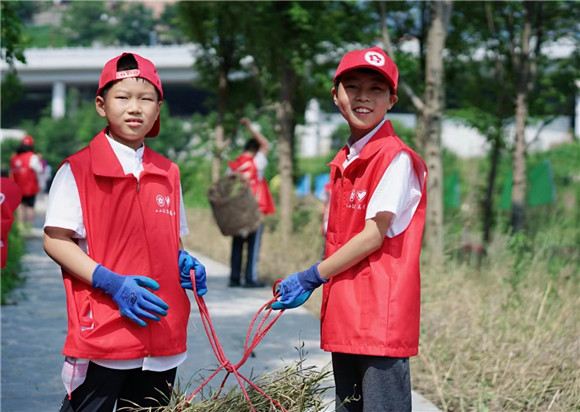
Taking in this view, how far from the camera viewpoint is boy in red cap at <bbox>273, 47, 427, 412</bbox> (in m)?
3.03

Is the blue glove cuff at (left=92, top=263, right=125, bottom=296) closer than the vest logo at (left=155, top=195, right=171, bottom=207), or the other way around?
the blue glove cuff at (left=92, top=263, right=125, bottom=296)

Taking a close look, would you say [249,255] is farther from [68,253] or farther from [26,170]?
[26,170]

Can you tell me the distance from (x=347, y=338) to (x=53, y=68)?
54.0m

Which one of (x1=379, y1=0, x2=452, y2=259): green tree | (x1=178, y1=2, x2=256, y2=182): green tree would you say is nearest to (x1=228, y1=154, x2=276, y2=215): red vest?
(x1=379, y1=0, x2=452, y2=259): green tree

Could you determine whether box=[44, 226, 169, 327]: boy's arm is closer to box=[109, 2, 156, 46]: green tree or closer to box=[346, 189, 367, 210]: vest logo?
box=[346, 189, 367, 210]: vest logo

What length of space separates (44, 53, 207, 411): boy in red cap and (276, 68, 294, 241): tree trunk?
359 inches

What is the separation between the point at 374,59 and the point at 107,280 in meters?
1.15

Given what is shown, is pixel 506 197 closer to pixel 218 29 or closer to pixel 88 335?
pixel 218 29

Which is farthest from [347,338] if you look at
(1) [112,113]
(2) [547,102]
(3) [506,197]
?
(3) [506,197]

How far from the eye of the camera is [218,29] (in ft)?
51.3

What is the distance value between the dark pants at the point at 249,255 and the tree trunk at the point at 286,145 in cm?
254

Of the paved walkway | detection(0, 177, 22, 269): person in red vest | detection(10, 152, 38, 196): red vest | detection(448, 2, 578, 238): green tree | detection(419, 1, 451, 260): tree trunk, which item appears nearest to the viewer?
detection(0, 177, 22, 269): person in red vest

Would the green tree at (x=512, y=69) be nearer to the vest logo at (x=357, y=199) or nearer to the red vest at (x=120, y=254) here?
the vest logo at (x=357, y=199)

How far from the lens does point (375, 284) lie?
3.04 metres
